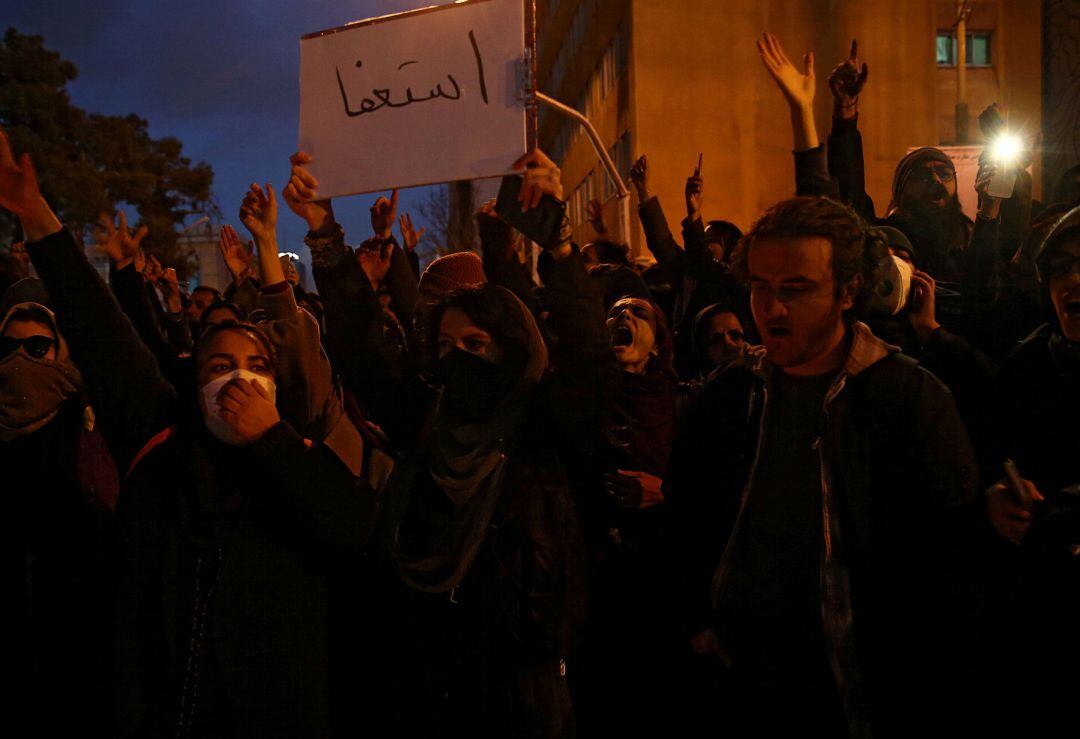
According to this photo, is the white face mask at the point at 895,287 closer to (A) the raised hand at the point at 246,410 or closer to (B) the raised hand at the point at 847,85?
(B) the raised hand at the point at 847,85

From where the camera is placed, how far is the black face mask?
2979 millimetres

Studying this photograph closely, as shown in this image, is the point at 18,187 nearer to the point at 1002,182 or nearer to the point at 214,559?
the point at 214,559

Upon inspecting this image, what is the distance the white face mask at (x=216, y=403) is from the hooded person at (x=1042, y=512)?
2.07 meters

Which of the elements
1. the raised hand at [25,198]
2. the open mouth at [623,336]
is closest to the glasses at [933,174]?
the open mouth at [623,336]

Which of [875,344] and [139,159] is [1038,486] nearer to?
[875,344]

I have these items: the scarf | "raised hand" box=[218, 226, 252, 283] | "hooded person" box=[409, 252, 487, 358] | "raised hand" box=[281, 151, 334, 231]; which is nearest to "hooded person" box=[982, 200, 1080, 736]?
"raised hand" box=[281, 151, 334, 231]

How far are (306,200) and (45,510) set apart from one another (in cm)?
149

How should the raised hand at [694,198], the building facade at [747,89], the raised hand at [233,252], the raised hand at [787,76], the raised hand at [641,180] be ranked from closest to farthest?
the raised hand at [787,76] → the raised hand at [694,198] → the raised hand at [233,252] → the raised hand at [641,180] → the building facade at [747,89]

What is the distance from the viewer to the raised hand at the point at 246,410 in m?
2.76

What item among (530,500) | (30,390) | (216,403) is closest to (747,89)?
(30,390)

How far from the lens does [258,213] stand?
368 centimetres

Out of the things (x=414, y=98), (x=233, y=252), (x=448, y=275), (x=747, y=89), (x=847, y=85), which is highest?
(x=747, y=89)

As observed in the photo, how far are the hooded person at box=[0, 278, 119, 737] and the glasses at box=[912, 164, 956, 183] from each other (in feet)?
11.8

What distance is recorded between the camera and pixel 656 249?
238 inches
